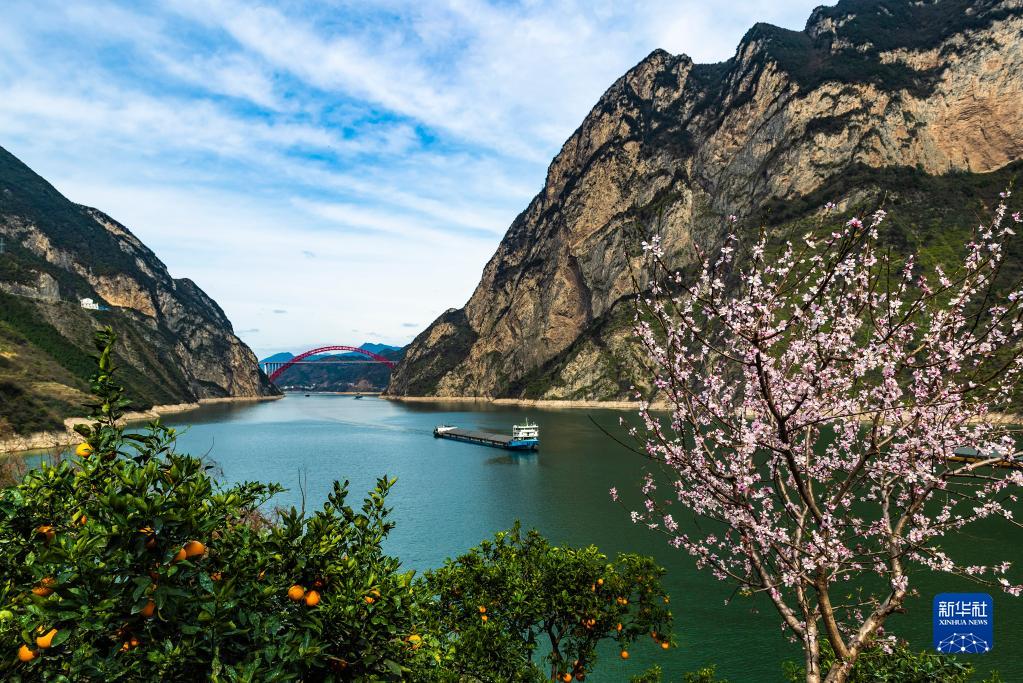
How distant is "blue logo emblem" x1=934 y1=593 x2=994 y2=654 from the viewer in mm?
9477

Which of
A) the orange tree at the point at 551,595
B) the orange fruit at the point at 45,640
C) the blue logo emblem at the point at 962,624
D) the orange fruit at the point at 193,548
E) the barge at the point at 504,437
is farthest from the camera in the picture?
the barge at the point at 504,437

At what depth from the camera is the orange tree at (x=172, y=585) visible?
4543 millimetres

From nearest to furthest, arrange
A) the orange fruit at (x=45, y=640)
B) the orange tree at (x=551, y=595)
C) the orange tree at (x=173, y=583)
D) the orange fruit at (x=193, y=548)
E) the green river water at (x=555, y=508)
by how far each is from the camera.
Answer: the orange fruit at (x=45, y=640) < the orange tree at (x=173, y=583) < the orange fruit at (x=193, y=548) < the orange tree at (x=551, y=595) < the green river water at (x=555, y=508)

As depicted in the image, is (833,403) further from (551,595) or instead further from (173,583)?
(173,583)

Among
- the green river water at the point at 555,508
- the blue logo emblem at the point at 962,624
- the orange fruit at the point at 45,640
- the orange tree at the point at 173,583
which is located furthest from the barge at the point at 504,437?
the orange fruit at the point at 45,640

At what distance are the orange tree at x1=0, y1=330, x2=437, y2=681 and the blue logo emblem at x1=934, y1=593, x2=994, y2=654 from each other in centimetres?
888

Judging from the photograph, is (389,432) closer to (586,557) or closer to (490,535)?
(490,535)

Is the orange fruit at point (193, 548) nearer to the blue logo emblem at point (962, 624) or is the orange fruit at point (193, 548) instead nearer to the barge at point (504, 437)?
the blue logo emblem at point (962, 624)

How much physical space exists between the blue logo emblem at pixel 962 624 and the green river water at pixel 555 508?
12021 mm

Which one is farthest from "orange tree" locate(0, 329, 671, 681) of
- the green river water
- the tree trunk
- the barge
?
the barge

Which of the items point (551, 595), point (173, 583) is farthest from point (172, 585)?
point (551, 595)

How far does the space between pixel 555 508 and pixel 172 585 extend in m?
50.3

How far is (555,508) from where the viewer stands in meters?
52.7

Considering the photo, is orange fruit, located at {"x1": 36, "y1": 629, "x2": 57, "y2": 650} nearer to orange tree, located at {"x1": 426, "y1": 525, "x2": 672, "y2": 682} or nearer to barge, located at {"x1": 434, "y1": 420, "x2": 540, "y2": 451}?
orange tree, located at {"x1": 426, "y1": 525, "x2": 672, "y2": 682}
